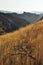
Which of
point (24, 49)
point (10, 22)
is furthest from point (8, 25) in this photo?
point (24, 49)

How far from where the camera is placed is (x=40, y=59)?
37.7 ft

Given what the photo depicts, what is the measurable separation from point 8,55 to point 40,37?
6.20 feet

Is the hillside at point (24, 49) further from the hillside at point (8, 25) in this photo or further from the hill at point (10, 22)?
the hillside at point (8, 25)

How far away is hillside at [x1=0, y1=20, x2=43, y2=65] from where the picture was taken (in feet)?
38.5

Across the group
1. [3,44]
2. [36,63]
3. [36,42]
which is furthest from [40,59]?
[3,44]

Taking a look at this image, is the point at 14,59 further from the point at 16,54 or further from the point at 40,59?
the point at 40,59

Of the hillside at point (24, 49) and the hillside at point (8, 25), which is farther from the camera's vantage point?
the hillside at point (8, 25)

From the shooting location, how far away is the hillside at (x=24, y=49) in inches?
462

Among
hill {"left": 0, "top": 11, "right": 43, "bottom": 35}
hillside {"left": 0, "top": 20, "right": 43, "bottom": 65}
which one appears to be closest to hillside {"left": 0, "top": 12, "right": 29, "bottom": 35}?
hill {"left": 0, "top": 11, "right": 43, "bottom": 35}

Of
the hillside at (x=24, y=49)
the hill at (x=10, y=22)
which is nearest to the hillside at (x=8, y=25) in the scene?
the hill at (x=10, y=22)

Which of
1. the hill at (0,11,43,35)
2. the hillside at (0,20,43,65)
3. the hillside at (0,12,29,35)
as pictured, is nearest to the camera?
the hillside at (0,20,43,65)

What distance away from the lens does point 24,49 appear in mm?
12203

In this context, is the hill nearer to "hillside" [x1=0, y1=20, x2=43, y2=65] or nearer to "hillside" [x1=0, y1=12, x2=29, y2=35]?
"hillside" [x1=0, y1=12, x2=29, y2=35]

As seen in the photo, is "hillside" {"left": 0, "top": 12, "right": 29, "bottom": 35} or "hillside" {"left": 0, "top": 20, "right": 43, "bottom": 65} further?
"hillside" {"left": 0, "top": 12, "right": 29, "bottom": 35}
